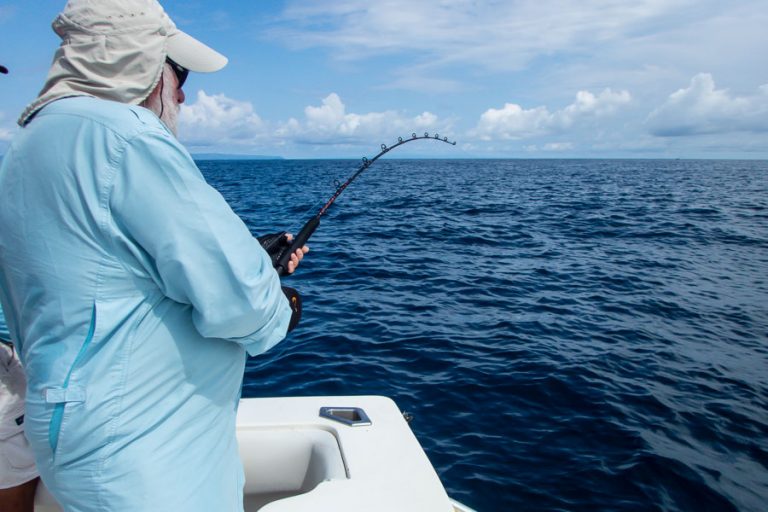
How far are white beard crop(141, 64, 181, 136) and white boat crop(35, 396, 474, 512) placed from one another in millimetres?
1395

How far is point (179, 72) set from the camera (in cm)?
149

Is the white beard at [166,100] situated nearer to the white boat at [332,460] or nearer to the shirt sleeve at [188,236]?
the shirt sleeve at [188,236]

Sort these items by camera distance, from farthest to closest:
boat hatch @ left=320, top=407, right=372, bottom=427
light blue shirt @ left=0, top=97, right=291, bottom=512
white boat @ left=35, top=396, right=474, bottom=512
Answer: boat hatch @ left=320, top=407, right=372, bottom=427, white boat @ left=35, top=396, right=474, bottom=512, light blue shirt @ left=0, top=97, right=291, bottom=512

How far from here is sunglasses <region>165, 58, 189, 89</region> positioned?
1.44 meters

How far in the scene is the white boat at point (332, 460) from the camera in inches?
85.1

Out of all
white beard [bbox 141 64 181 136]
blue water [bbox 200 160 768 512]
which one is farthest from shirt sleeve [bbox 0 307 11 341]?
blue water [bbox 200 160 768 512]

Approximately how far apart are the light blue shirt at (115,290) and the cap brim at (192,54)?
295 mm

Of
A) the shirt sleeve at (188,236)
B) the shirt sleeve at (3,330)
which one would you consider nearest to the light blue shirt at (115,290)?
the shirt sleeve at (188,236)

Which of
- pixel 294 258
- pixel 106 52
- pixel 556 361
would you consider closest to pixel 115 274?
pixel 106 52

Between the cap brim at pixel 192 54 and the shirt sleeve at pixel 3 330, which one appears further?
the shirt sleeve at pixel 3 330

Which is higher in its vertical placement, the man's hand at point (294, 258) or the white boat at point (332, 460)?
the man's hand at point (294, 258)

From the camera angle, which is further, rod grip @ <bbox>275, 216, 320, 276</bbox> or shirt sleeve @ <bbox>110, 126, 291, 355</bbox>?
rod grip @ <bbox>275, 216, 320, 276</bbox>

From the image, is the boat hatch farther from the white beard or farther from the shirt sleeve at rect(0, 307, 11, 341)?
the white beard

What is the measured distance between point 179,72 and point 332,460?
1.76 m
